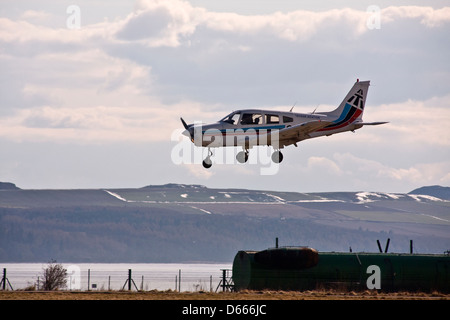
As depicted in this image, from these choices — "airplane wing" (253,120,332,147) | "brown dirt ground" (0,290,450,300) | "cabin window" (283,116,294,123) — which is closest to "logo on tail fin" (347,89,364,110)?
"airplane wing" (253,120,332,147)

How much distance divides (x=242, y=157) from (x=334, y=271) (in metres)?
10.7

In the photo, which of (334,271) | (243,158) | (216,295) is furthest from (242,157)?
(334,271)

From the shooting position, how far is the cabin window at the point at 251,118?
65.9 meters

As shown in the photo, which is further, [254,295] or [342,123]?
[342,123]

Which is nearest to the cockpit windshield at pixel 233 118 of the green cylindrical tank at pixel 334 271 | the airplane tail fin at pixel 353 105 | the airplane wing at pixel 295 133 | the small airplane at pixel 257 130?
the small airplane at pixel 257 130

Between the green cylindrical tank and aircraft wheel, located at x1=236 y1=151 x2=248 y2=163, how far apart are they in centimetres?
752

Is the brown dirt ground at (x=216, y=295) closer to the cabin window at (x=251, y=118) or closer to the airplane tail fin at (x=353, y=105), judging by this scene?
the cabin window at (x=251, y=118)

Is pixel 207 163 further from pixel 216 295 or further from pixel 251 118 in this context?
pixel 216 295

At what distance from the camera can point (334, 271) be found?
7000 centimetres

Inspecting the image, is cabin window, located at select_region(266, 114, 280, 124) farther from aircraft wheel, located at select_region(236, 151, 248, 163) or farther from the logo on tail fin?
the logo on tail fin

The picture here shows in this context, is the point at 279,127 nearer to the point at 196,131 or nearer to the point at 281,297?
the point at 196,131
